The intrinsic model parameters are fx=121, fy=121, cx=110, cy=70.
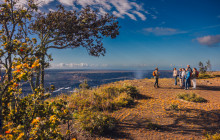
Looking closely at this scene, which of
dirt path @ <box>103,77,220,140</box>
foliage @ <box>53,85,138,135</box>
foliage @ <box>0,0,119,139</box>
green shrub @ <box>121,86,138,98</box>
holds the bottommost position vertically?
dirt path @ <box>103,77,220,140</box>

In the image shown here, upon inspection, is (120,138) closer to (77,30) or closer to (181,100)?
(77,30)

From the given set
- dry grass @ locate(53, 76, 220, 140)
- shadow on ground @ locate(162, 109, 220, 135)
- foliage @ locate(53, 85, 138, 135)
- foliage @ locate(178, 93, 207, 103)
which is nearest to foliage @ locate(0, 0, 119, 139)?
foliage @ locate(53, 85, 138, 135)

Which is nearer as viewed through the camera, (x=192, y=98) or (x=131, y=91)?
(x=192, y=98)

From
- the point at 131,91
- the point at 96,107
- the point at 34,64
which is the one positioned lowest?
the point at 96,107

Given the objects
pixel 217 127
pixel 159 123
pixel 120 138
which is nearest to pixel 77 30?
pixel 120 138

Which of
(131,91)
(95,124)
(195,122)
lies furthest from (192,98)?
(95,124)

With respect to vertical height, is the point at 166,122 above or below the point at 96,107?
below

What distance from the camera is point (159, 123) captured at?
6625 millimetres

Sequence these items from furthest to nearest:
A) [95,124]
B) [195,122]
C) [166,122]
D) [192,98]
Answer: [192,98] → [166,122] → [195,122] → [95,124]

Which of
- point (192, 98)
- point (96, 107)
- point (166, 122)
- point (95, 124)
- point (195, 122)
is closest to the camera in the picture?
point (95, 124)

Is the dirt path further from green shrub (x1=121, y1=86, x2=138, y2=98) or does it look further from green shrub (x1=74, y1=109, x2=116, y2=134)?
green shrub (x1=121, y1=86, x2=138, y2=98)

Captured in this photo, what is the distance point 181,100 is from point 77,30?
32.4 feet

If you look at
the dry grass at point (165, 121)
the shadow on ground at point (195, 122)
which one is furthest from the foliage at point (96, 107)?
the shadow on ground at point (195, 122)

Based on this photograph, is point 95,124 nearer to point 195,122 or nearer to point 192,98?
point 195,122
